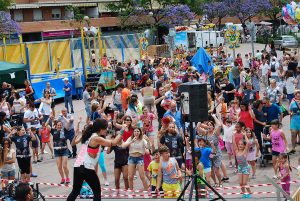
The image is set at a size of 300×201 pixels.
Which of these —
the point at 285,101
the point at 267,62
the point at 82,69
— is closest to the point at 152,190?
the point at 285,101

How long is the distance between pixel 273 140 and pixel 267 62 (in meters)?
16.0

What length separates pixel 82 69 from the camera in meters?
33.0

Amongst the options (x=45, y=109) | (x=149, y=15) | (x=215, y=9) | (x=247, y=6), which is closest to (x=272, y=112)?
(x=45, y=109)

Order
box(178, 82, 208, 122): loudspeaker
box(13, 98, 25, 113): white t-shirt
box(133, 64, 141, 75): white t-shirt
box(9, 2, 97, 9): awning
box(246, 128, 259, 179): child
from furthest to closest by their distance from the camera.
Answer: box(9, 2, 97, 9): awning → box(133, 64, 141, 75): white t-shirt → box(13, 98, 25, 113): white t-shirt → box(246, 128, 259, 179): child → box(178, 82, 208, 122): loudspeaker

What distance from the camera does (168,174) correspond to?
12.0 m

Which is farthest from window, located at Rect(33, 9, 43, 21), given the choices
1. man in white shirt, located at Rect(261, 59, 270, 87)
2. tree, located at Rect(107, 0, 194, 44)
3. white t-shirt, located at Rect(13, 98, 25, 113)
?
white t-shirt, located at Rect(13, 98, 25, 113)

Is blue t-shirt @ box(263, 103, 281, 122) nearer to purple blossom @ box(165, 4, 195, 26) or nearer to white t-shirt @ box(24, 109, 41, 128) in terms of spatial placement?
white t-shirt @ box(24, 109, 41, 128)

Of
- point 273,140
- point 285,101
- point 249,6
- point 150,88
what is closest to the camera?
point 273,140

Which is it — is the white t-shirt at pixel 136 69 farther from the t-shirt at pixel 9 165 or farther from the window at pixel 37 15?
the window at pixel 37 15

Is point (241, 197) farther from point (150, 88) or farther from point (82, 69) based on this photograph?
point (82, 69)

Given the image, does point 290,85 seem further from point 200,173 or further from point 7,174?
point 7,174

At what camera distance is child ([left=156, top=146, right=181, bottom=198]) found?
12.0 metres

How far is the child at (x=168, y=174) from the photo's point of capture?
1196cm

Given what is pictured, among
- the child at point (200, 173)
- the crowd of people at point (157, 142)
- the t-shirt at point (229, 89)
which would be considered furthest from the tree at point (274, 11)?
the child at point (200, 173)
